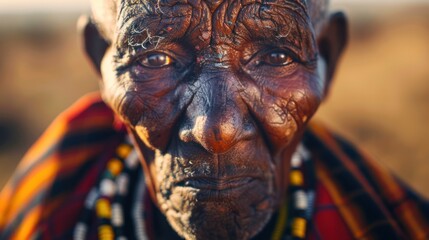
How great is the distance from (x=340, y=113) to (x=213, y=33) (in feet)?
18.9

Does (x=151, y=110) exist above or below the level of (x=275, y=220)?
above

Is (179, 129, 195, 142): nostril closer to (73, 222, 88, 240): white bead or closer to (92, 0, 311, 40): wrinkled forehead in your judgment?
(92, 0, 311, 40): wrinkled forehead

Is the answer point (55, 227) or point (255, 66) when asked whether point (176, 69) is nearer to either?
point (255, 66)

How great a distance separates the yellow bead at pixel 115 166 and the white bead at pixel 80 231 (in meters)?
0.20

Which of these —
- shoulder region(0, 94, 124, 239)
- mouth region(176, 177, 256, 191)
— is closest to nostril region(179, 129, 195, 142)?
mouth region(176, 177, 256, 191)

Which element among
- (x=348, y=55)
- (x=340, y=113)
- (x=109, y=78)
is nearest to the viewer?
(x=109, y=78)

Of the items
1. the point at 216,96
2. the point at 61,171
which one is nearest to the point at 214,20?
the point at 216,96

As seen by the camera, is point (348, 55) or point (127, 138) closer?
point (127, 138)

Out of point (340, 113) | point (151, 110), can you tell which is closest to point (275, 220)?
point (151, 110)

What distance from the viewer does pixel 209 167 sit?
164 cm

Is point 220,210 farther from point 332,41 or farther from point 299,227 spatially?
point 332,41

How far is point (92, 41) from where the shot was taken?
213 cm

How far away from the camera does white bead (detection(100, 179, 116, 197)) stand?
2.24 metres

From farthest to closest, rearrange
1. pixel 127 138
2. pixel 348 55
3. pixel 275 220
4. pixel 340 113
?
pixel 348 55
pixel 340 113
pixel 127 138
pixel 275 220
